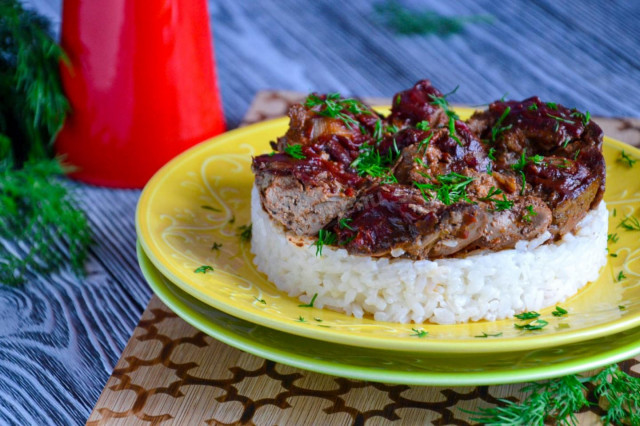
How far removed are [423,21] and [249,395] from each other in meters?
6.15

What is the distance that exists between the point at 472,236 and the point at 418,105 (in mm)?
1248

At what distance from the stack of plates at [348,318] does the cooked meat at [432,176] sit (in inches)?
16.4

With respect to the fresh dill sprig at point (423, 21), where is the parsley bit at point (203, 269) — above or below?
above

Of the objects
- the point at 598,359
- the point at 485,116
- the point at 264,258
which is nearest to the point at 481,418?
the point at 598,359

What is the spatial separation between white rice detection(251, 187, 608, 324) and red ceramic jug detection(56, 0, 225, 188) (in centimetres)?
214

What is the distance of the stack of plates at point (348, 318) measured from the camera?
3.57m

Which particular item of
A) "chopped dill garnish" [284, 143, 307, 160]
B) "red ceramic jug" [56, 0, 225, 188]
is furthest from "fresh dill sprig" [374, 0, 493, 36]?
"chopped dill garnish" [284, 143, 307, 160]

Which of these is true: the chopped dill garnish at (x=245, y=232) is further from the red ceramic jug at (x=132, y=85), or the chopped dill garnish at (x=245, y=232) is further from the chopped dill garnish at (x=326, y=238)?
the red ceramic jug at (x=132, y=85)

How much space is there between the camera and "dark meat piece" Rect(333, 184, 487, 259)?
3834mm

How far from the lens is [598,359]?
3.62 m

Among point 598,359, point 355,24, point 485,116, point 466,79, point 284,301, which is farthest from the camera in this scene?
point 355,24

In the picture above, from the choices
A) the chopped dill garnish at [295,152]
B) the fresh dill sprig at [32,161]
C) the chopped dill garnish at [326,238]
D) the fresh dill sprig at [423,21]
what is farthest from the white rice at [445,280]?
the fresh dill sprig at [423,21]

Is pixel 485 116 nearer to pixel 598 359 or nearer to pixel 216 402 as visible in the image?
pixel 598 359

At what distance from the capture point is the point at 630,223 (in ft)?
16.2
